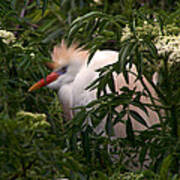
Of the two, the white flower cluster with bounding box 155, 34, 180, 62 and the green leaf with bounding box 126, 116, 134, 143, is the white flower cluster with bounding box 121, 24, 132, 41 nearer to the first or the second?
the white flower cluster with bounding box 155, 34, 180, 62

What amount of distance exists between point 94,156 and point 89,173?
0.11 meters

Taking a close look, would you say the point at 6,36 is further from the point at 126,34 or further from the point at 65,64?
the point at 65,64

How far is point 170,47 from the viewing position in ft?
4.26

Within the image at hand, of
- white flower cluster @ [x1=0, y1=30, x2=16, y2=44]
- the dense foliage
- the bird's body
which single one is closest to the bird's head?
the bird's body

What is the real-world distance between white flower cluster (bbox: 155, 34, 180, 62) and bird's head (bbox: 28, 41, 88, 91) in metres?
1.26

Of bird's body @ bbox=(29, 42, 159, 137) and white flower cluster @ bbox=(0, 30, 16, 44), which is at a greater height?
white flower cluster @ bbox=(0, 30, 16, 44)

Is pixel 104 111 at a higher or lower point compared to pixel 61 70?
lower

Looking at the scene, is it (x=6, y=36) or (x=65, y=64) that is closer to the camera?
(x=6, y=36)

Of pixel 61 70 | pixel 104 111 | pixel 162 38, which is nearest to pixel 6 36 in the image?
pixel 104 111

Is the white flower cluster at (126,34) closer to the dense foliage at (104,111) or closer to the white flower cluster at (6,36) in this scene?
the dense foliage at (104,111)

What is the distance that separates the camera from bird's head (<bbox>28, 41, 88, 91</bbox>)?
257 cm

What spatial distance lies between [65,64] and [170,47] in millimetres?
1333

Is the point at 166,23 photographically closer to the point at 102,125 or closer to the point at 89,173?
the point at 89,173

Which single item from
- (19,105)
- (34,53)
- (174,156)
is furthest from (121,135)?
(174,156)
